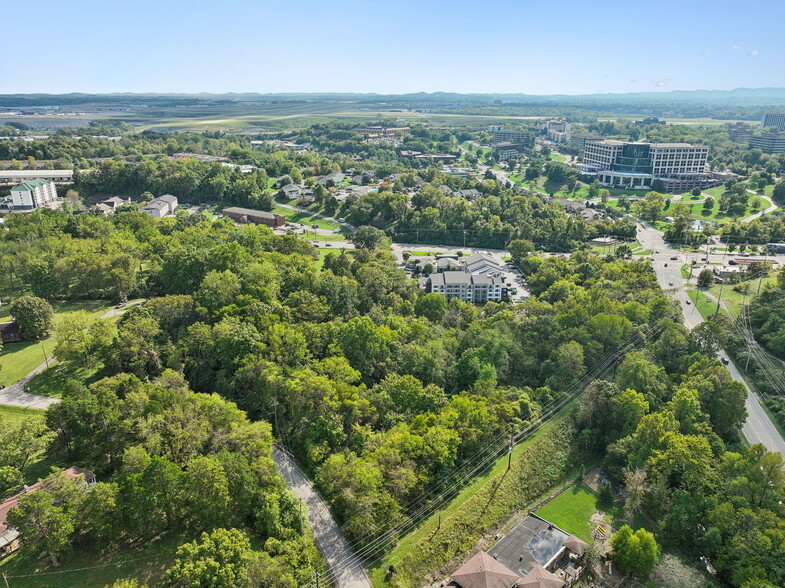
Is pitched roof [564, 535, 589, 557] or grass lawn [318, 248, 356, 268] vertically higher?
grass lawn [318, 248, 356, 268]

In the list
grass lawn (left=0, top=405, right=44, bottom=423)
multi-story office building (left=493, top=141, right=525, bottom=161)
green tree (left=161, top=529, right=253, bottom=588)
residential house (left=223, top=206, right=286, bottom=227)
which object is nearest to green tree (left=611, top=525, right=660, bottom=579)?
green tree (left=161, top=529, right=253, bottom=588)

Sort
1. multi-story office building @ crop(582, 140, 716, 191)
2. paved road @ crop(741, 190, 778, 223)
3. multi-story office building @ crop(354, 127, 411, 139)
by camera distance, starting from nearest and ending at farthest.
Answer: paved road @ crop(741, 190, 778, 223)
multi-story office building @ crop(582, 140, 716, 191)
multi-story office building @ crop(354, 127, 411, 139)

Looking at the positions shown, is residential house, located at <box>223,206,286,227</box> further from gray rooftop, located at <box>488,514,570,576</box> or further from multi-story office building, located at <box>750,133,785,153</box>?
multi-story office building, located at <box>750,133,785,153</box>

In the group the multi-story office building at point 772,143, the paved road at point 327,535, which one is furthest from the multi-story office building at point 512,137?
the paved road at point 327,535

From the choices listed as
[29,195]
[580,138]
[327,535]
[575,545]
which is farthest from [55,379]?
[580,138]

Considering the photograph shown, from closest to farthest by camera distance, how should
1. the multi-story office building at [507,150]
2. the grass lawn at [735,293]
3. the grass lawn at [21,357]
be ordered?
the grass lawn at [21,357] < the grass lawn at [735,293] < the multi-story office building at [507,150]

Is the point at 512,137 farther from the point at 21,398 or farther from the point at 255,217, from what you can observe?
the point at 21,398

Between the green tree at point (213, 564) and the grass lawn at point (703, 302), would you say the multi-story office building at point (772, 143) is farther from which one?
the green tree at point (213, 564)
